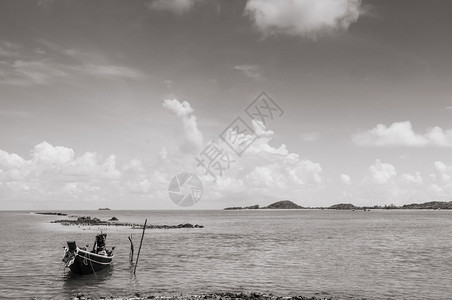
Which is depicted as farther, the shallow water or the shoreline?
the shallow water

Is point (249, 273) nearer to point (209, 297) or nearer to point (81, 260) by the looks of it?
point (209, 297)

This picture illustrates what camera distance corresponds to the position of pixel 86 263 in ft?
108

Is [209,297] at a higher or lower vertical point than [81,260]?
lower

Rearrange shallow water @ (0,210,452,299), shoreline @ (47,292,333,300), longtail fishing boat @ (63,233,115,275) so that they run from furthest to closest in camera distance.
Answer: longtail fishing boat @ (63,233,115,275) → shallow water @ (0,210,452,299) → shoreline @ (47,292,333,300)

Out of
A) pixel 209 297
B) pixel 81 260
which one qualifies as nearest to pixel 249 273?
pixel 209 297

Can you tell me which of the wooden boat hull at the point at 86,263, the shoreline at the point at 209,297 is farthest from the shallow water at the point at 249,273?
the shoreline at the point at 209,297

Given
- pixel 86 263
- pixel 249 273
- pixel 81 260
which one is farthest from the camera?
pixel 249 273

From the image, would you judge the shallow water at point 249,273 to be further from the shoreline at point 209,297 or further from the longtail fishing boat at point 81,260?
the shoreline at point 209,297

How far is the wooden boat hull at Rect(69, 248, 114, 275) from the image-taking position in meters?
32.5

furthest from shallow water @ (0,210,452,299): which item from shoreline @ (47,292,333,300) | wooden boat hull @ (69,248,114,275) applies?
shoreline @ (47,292,333,300)

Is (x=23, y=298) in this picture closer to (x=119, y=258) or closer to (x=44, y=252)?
(x=119, y=258)

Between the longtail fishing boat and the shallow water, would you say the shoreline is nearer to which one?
the shallow water

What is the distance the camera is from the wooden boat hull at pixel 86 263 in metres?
32.5

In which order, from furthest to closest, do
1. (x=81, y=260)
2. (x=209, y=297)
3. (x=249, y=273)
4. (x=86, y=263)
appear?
(x=249, y=273)
(x=86, y=263)
(x=81, y=260)
(x=209, y=297)
